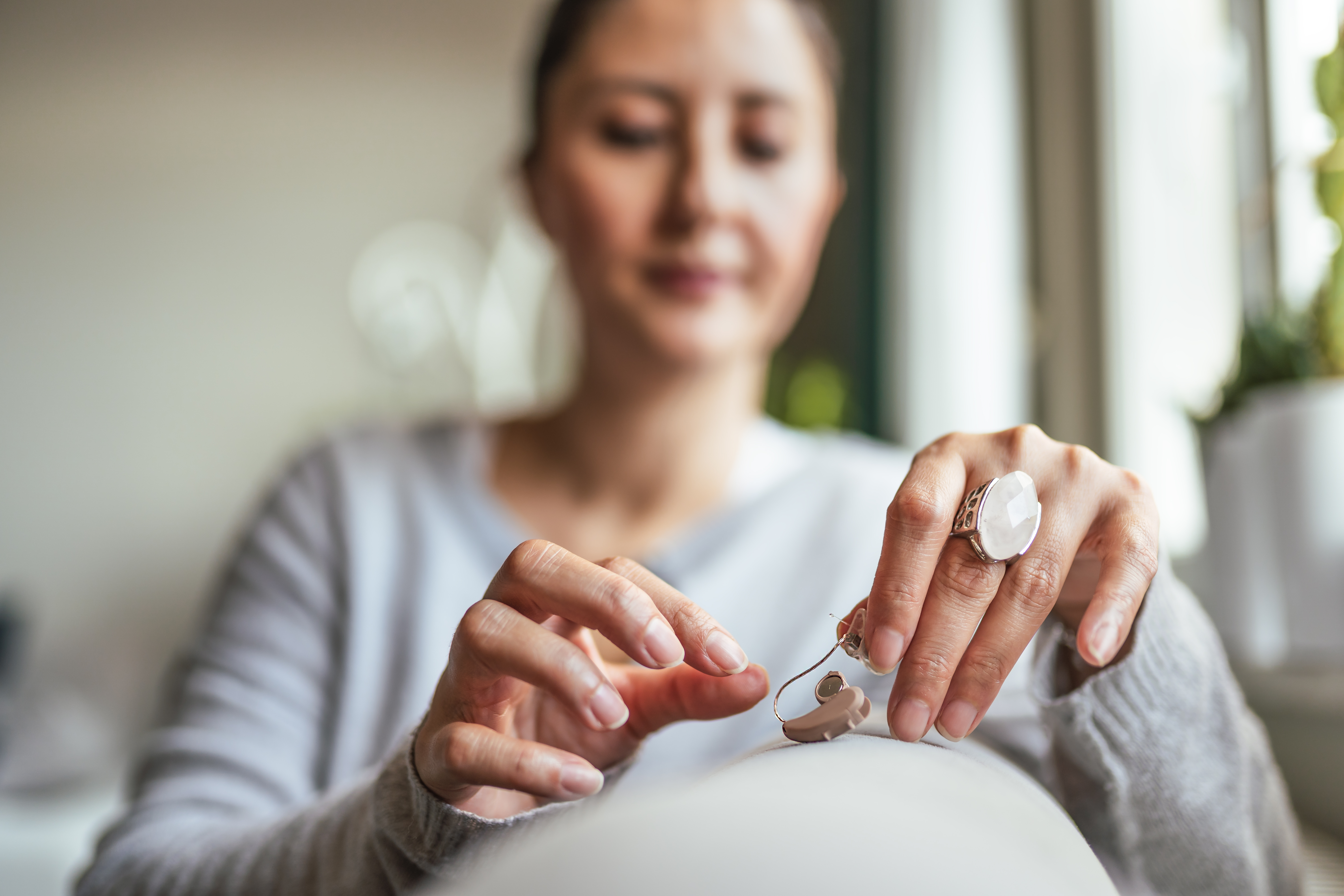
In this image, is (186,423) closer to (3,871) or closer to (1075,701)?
(3,871)

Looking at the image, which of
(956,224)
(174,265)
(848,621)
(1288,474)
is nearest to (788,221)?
(1288,474)

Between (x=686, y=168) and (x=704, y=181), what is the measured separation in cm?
2

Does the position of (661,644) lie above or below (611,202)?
below

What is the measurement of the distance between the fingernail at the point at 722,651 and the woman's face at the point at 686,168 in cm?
49

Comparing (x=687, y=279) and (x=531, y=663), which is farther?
(x=687, y=279)

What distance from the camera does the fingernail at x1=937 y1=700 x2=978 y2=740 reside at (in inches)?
11.7

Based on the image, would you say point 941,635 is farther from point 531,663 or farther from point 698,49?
point 698,49

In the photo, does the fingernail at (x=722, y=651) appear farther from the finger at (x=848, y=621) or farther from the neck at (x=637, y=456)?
the neck at (x=637, y=456)

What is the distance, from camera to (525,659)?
0.29m

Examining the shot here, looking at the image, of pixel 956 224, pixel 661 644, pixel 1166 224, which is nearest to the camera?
pixel 661 644

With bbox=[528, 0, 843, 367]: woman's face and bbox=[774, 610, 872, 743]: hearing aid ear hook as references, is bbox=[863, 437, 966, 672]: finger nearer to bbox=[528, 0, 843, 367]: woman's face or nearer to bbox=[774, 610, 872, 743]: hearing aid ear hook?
bbox=[774, 610, 872, 743]: hearing aid ear hook

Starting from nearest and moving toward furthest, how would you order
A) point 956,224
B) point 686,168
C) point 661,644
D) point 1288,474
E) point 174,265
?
point 661,644
point 1288,474
point 686,168
point 956,224
point 174,265

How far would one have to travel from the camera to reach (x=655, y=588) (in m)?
0.31

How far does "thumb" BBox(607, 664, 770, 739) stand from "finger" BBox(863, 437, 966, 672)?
1.8 inches
